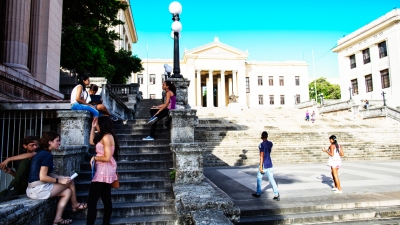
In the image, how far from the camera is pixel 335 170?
645 centimetres

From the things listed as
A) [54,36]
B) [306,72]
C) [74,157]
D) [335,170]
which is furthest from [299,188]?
[306,72]

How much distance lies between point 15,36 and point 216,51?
52.0 metres

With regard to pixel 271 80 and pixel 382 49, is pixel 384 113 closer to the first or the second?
pixel 382 49

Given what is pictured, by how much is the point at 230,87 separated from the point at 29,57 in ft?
178

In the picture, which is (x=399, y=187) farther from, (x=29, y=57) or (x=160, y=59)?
(x=160, y=59)

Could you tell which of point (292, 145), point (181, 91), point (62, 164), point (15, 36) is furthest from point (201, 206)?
point (292, 145)

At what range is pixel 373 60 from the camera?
37500 millimetres

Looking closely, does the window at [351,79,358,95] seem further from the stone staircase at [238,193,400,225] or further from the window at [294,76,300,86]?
the stone staircase at [238,193,400,225]

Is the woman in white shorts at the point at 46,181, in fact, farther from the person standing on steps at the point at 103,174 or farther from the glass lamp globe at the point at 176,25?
the glass lamp globe at the point at 176,25

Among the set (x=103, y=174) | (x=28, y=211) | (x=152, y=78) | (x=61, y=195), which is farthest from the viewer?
(x=152, y=78)

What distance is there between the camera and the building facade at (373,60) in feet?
110

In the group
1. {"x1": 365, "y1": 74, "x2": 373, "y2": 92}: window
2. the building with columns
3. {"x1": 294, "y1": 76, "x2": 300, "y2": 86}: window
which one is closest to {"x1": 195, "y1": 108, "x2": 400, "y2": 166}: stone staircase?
the building with columns

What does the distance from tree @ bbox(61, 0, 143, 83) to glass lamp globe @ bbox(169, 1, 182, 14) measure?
7.52m

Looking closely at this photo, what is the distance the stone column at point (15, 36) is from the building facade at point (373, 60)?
30.9 meters
